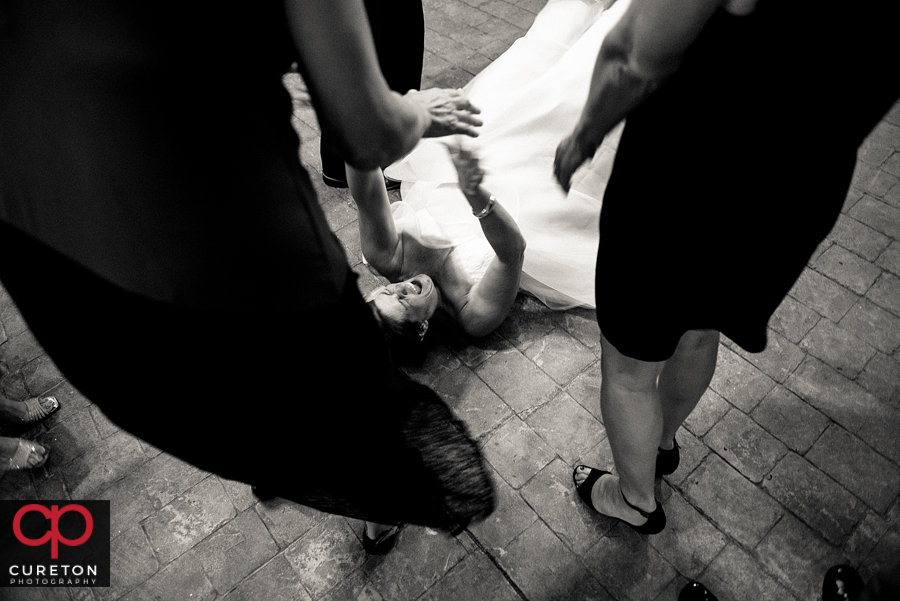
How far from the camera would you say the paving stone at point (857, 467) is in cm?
203

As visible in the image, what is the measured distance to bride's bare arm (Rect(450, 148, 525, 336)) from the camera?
1.89 m

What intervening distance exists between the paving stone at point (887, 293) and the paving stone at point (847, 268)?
3cm

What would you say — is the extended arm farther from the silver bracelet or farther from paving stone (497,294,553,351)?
paving stone (497,294,553,351)

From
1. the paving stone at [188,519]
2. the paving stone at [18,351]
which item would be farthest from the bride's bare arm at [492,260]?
the paving stone at [18,351]

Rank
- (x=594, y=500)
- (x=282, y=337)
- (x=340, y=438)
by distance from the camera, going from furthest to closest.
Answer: (x=594, y=500)
(x=340, y=438)
(x=282, y=337)

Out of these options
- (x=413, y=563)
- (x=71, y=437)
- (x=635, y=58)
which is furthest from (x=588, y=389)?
(x=71, y=437)

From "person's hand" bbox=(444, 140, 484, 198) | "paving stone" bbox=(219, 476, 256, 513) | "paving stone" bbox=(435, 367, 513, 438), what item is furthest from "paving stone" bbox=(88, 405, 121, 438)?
"person's hand" bbox=(444, 140, 484, 198)

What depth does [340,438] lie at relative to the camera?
1.29 m

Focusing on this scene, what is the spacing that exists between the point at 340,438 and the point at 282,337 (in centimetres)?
35

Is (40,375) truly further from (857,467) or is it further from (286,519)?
(857,467)

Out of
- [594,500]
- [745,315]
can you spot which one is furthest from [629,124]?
[594,500]

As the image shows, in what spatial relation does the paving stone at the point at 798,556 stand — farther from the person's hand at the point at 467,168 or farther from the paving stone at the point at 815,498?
the person's hand at the point at 467,168

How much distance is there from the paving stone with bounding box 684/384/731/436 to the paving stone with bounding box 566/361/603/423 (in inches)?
13.3

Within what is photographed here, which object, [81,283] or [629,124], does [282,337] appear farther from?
[629,124]
